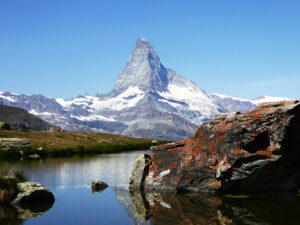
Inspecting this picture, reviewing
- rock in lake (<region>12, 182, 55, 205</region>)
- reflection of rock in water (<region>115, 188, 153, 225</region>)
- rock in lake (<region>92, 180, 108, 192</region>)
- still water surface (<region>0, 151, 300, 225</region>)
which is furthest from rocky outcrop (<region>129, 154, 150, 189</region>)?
rock in lake (<region>12, 182, 55, 205</region>)

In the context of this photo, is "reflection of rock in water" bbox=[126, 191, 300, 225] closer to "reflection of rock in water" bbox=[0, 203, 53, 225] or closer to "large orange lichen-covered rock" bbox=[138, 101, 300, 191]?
"large orange lichen-covered rock" bbox=[138, 101, 300, 191]

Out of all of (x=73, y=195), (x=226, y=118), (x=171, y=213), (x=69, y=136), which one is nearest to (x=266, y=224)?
(x=171, y=213)

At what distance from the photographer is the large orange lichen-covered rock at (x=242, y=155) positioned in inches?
1044

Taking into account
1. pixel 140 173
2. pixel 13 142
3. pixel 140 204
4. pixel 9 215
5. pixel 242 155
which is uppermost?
pixel 13 142

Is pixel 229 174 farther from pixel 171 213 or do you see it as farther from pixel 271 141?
pixel 171 213

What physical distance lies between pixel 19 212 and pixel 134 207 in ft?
23.2

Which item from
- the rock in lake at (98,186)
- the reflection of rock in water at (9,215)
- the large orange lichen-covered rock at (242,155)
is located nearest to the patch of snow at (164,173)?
the large orange lichen-covered rock at (242,155)

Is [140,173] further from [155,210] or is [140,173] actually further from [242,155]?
[242,155]

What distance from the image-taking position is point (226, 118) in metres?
28.9

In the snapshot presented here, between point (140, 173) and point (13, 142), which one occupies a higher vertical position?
point (13, 142)

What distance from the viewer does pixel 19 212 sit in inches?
892

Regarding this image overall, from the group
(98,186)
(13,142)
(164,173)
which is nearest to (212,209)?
(164,173)

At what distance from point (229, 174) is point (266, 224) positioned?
8.08m

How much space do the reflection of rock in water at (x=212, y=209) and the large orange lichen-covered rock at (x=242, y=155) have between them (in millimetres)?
1549
